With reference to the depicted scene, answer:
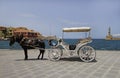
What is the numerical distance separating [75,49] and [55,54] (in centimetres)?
113

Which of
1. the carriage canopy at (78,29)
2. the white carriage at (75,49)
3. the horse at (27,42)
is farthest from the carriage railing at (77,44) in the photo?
the horse at (27,42)

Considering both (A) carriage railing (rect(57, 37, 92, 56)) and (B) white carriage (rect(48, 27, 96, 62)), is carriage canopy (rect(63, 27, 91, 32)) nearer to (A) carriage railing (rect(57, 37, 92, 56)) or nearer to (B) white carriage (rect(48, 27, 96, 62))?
(B) white carriage (rect(48, 27, 96, 62))

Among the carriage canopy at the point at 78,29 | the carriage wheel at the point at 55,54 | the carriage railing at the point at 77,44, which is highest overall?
the carriage canopy at the point at 78,29

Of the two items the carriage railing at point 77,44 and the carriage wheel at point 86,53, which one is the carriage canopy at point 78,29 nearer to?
the carriage railing at point 77,44

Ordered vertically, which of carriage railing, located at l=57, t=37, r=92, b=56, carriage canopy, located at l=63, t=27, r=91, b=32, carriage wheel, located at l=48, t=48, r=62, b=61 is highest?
carriage canopy, located at l=63, t=27, r=91, b=32

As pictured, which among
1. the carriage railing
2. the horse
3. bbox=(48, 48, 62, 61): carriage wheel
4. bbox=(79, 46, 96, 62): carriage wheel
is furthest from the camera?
the horse

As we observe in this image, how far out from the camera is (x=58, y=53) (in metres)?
14.4

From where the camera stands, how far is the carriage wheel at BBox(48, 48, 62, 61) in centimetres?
1428

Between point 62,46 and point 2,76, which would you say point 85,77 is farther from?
point 62,46

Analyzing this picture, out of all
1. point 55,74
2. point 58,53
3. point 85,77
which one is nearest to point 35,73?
point 55,74

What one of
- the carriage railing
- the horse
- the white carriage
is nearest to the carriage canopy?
the white carriage

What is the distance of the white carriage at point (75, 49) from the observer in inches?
547

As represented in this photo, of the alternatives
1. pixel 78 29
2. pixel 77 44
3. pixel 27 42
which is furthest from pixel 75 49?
pixel 27 42

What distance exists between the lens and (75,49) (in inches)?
553
